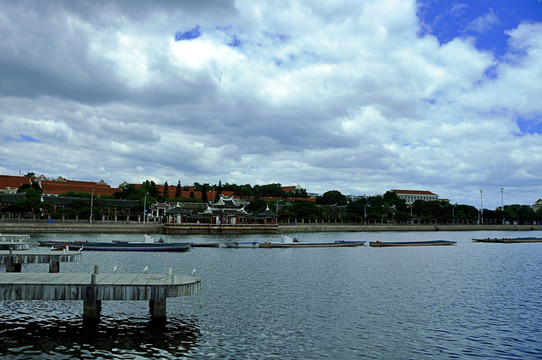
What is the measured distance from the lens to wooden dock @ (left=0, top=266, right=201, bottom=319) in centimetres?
1986

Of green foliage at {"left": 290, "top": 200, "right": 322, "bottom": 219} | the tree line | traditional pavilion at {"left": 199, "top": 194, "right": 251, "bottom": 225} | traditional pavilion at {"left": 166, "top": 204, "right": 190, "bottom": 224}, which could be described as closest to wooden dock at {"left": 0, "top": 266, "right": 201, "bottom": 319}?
traditional pavilion at {"left": 166, "top": 204, "right": 190, "bottom": 224}

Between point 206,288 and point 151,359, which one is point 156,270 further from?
point 151,359

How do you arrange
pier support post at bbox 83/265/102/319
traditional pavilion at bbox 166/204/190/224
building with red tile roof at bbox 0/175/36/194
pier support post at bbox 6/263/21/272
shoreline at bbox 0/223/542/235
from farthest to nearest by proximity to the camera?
building with red tile roof at bbox 0/175/36/194 → traditional pavilion at bbox 166/204/190/224 → shoreline at bbox 0/223/542/235 → pier support post at bbox 6/263/21/272 → pier support post at bbox 83/265/102/319

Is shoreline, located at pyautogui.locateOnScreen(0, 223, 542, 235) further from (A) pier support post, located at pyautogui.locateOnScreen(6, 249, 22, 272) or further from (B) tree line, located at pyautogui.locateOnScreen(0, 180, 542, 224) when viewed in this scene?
(A) pier support post, located at pyautogui.locateOnScreen(6, 249, 22, 272)

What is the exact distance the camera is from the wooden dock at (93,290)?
19859 mm

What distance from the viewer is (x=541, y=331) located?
2183cm

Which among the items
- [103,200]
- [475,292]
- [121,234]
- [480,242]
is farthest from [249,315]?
[103,200]

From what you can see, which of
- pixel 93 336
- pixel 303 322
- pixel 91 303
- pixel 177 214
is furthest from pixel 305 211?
pixel 93 336

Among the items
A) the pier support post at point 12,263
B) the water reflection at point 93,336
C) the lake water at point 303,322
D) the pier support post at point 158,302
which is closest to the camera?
the water reflection at point 93,336

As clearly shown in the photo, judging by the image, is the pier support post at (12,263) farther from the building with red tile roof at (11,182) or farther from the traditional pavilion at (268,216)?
the building with red tile roof at (11,182)

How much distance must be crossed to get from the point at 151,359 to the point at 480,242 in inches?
3676

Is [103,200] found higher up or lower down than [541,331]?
higher up

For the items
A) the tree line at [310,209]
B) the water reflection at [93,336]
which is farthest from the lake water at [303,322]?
the tree line at [310,209]

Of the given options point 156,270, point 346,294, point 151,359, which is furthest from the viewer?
point 156,270
